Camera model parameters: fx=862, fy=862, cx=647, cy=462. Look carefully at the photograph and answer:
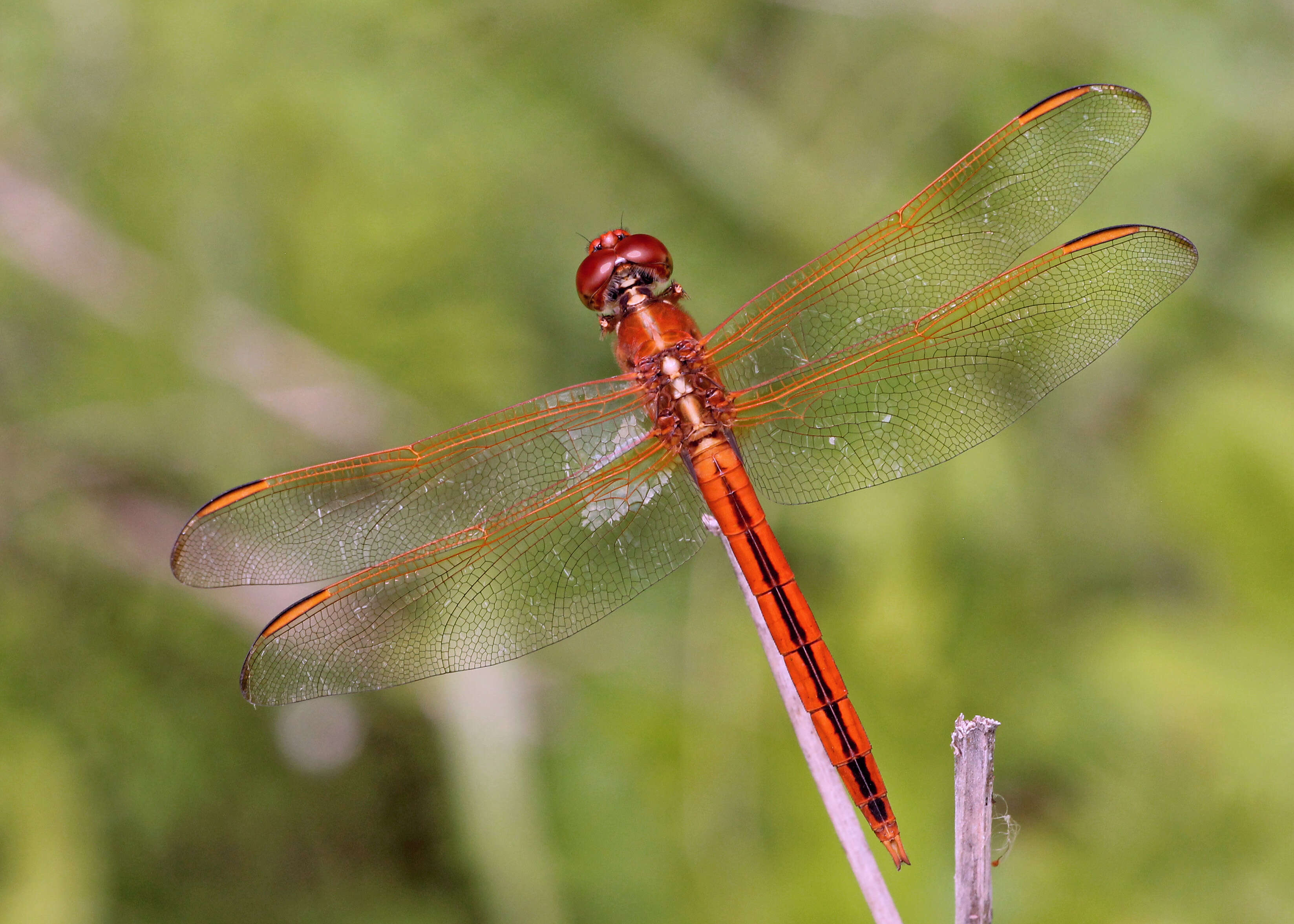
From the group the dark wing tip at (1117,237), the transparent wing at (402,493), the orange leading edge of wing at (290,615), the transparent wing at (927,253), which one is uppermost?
the transparent wing at (927,253)

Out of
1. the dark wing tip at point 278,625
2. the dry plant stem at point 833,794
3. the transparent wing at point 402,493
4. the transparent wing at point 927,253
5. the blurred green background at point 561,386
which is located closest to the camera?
the dry plant stem at point 833,794

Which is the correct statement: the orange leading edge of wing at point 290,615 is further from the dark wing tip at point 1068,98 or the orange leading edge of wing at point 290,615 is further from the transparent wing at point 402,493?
the dark wing tip at point 1068,98

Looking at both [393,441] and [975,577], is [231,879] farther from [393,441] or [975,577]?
[975,577]

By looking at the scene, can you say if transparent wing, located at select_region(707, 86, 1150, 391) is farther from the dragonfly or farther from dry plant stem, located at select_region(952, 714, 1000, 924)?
dry plant stem, located at select_region(952, 714, 1000, 924)

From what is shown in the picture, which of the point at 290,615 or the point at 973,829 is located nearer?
the point at 973,829

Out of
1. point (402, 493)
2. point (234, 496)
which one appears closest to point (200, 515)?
point (234, 496)

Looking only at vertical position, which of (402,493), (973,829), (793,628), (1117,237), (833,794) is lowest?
(973,829)

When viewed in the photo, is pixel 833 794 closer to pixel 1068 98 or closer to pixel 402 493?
pixel 402 493

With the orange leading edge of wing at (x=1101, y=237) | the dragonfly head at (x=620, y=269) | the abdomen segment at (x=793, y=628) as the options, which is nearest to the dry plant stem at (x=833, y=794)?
the abdomen segment at (x=793, y=628)
